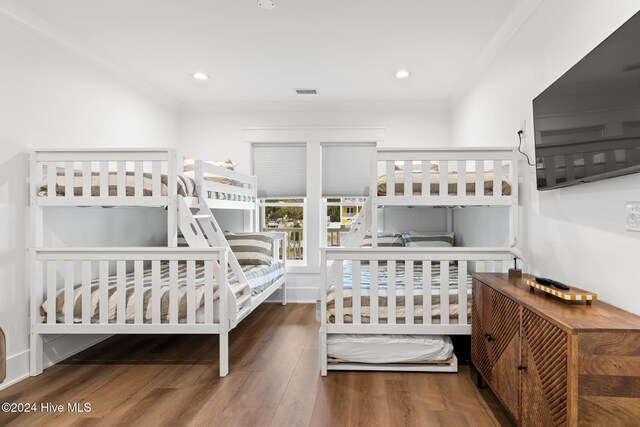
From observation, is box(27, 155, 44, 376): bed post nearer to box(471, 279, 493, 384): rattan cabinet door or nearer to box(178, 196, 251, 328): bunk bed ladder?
box(178, 196, 251, 328): bunk bed ladder

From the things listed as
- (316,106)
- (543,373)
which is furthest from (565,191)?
(316,106)

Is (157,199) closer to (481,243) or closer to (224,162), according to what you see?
(224,162)

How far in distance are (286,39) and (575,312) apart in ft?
8.28

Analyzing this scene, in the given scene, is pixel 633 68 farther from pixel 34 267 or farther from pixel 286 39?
pixel 34 267

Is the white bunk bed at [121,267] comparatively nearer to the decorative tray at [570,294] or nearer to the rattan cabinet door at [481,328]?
the rattan cabinet door at [481,328]

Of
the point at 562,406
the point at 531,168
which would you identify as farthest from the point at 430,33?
the point at 562,406

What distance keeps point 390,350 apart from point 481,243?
1484 millimetres

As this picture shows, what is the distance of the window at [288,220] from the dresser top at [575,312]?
3054 millimetres

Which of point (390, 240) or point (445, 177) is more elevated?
point (445, 177)

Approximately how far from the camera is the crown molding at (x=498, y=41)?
95.0 inches

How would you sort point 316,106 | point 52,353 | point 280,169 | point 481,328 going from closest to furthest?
point 481,328 < point 52,353 < point 316,106 < point 280,169

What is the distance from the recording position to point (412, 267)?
8.27ft

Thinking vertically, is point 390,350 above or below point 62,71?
below

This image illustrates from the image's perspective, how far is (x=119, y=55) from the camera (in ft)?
10.4
